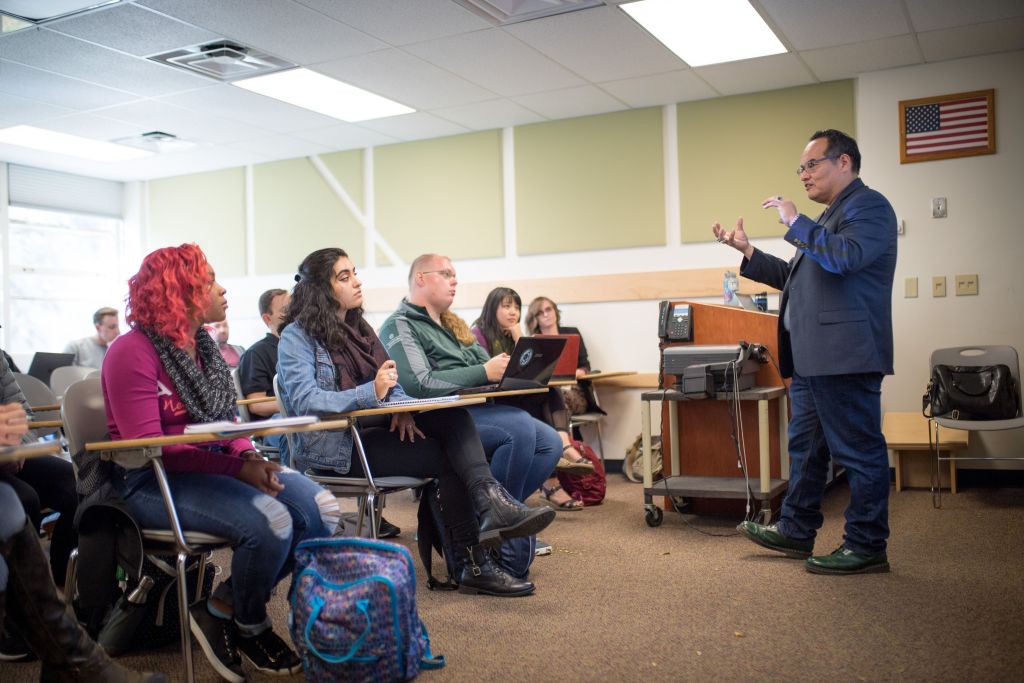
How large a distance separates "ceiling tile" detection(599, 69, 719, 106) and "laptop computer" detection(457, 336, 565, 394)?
290cm

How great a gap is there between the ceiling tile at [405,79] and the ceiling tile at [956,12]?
262cm

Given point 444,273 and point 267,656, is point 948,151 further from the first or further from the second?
point 267,656

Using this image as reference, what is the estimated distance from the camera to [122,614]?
2551 mm

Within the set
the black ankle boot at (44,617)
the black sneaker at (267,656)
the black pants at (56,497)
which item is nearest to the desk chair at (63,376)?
the black pants at (56,497)

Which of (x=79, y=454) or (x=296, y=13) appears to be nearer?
(x=79, y=454)

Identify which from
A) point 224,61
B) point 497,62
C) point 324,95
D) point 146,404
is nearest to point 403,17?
point 497,62

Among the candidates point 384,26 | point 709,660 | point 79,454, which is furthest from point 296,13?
point 709,660

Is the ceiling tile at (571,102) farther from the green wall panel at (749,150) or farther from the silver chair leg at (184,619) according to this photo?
the silver chair leg at (184,619)

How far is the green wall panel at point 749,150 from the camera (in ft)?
19.5

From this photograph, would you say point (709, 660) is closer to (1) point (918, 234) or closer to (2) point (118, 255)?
(1) point (918, 234)

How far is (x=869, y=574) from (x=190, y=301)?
2537 mm

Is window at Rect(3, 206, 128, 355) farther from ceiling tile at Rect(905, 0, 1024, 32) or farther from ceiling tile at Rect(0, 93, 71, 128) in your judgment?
ceiling tile at Rect(905, 0, 1024, 32)

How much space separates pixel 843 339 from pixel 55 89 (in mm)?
5019

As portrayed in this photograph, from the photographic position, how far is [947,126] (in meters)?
5.61
